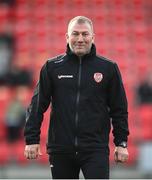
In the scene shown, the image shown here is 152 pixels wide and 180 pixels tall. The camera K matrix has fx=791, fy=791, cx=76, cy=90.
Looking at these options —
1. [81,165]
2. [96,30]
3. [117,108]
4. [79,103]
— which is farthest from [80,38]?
[96,30]

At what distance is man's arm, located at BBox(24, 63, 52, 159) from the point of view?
612 cm

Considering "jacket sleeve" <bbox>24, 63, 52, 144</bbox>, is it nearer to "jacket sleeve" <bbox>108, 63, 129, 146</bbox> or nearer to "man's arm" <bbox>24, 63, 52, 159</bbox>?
"man's arm" <bbox>24, 63, 52, 159</bbox>

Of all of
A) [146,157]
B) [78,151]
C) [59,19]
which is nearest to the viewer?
[78,151]

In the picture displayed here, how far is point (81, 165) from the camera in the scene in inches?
243

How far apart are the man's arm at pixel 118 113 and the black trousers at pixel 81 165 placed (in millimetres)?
138

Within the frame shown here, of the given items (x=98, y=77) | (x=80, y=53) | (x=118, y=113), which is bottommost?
(x=118, y=113)

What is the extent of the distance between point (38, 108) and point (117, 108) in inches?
24.5

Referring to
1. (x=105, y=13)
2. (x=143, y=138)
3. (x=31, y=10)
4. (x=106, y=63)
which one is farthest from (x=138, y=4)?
(x=106, y=63)

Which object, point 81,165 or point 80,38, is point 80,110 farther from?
point 80,38

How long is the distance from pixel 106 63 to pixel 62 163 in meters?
0.86

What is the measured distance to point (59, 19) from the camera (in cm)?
1875

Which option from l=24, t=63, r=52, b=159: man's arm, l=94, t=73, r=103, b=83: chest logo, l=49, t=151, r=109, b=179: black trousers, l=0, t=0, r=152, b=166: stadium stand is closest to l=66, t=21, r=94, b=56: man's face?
l=94, t=73, r=103, b=83: chest logo

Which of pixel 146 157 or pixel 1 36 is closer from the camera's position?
pixel 146 157

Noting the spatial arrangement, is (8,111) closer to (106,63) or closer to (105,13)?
(105,13)
